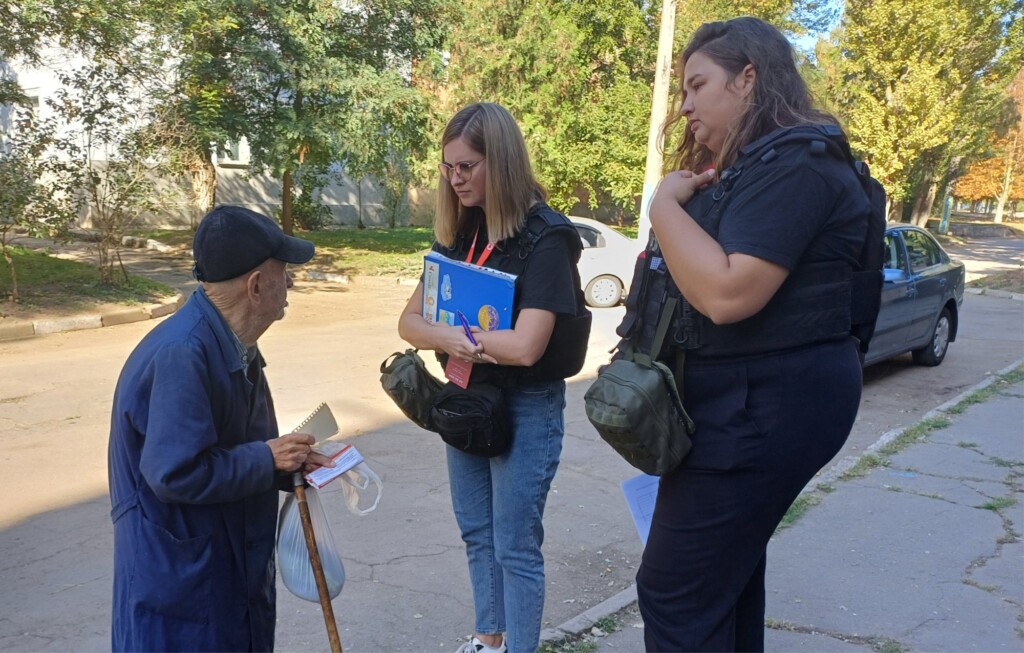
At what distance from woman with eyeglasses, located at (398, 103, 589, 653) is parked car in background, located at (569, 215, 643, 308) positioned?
1114cm

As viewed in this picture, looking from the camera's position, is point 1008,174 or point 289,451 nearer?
point 289,451

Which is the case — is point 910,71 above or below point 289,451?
above

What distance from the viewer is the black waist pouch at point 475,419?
2775mm

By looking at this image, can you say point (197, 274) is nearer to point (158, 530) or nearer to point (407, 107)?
point (158, 530)

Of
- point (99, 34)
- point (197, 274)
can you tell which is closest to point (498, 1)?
point (99, 34)

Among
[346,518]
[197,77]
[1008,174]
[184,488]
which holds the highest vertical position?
[197,77]

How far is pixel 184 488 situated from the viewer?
199cm

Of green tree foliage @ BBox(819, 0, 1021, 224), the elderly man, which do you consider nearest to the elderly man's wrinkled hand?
the elderly man

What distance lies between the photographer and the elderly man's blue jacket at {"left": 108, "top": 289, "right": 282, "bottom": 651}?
1.99 m

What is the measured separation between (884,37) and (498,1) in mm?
13071

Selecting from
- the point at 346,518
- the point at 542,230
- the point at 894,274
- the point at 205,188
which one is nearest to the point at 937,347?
the point at 894,274

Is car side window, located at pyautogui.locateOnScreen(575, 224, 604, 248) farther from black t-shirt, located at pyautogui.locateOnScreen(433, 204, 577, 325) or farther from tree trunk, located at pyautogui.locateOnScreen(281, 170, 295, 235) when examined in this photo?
black t-shirt, located at pyautogui.locateOnScreen(433, 204, 577, 325)

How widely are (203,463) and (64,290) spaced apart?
12.4 metres

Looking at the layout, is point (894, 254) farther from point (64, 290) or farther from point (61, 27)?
point (64, 290)
